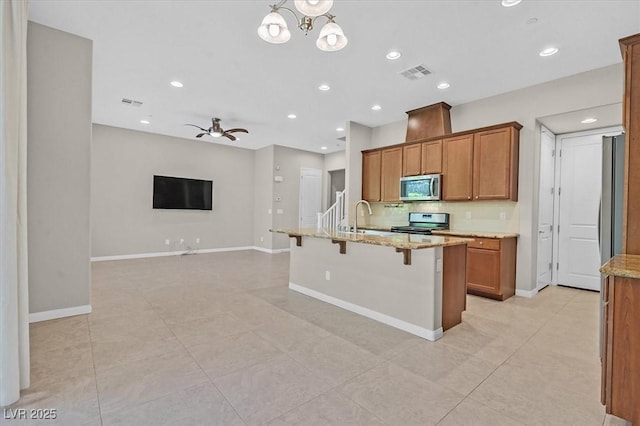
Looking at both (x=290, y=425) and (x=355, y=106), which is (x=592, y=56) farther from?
(x=290, y=425)

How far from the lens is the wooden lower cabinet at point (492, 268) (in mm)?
4031

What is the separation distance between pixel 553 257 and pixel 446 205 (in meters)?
1.88

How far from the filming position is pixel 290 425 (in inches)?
65.3

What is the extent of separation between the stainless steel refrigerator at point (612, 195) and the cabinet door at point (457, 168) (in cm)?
227

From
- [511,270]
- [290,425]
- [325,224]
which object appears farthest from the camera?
[325,224]

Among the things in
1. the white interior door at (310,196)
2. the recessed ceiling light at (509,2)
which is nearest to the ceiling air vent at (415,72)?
the recessed ceiling light at (509,2)

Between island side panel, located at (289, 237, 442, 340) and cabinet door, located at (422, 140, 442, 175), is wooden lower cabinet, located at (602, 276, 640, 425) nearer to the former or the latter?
island side panel, located at (289, 237, 442, 340)

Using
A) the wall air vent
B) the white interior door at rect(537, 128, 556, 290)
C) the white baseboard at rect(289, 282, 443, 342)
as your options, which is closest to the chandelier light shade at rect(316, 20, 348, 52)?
the white baseboard at rect(289, 282, 443, 342)

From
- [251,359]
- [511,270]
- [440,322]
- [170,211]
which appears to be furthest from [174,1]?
[170,211]

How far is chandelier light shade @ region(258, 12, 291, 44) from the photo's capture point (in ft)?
7.03

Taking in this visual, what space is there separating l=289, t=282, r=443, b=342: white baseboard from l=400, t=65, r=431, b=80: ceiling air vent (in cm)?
300

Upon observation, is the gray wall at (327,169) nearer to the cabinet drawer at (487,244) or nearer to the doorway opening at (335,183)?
the doorway opening at (335,183)

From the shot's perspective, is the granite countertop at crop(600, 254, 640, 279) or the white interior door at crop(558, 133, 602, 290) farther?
the white interior door at crop(558, 133, 602, 290)

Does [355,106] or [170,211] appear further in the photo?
[170,211]
